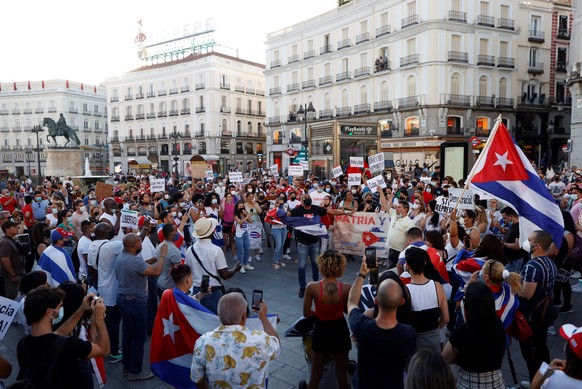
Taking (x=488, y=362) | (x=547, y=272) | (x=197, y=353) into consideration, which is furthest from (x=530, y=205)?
(x=197, y=353)

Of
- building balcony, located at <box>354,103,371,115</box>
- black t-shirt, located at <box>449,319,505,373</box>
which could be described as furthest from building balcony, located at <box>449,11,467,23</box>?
black t-shirt, located at <box>449,319,505,373</box>

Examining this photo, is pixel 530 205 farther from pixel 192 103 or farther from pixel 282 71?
pixel 192 103

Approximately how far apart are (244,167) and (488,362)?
181 feet

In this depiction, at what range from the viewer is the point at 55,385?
2.79 metres

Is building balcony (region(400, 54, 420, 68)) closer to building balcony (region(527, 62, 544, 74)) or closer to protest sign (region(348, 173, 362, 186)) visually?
building balcony (region(527, 62, 544, 74))

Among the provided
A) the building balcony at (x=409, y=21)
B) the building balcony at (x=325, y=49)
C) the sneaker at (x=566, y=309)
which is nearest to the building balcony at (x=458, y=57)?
the building balcony at (x=409, y=21)

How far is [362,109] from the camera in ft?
129

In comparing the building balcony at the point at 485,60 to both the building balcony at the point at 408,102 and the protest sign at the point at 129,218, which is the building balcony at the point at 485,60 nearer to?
the building balcony at the point at 408,102

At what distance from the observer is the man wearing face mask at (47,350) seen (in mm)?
2768

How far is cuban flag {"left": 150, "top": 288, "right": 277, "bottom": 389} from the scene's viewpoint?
3.79m

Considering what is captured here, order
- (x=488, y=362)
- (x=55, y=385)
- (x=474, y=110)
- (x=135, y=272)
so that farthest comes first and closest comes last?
(x=474, y=110)
(x=135, y=272)
(x=488, y=362)
(x=55, y=385)

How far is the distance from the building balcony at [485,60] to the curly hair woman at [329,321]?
3661cm

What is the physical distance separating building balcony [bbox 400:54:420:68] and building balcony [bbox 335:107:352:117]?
263 inches

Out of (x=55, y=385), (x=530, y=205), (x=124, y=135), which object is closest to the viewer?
(x=55, y=385)
